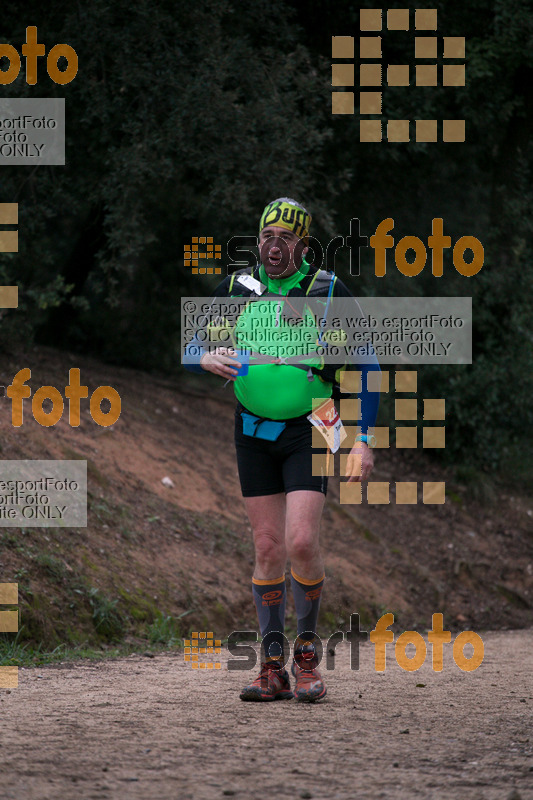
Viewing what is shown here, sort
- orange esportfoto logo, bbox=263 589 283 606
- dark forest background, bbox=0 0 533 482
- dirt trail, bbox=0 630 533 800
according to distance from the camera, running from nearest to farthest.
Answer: dirt trail, bbox=0 630 533 800 → orange esportfoto logo, bbox=263 589 283 606 → dark forest background, bbox=0 0 533 482

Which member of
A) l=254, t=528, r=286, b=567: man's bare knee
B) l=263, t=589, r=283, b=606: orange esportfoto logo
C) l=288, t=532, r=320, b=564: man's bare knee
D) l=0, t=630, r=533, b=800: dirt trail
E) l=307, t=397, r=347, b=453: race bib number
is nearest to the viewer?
l=0, t=630, r=533, b=800: dirt trail

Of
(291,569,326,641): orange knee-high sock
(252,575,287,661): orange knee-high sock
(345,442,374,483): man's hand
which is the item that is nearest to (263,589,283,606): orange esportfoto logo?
(252,575,287,661): orange knee-high sock

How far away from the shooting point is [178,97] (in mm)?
10836

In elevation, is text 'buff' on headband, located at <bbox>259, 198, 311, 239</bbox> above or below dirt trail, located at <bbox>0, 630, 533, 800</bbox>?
above

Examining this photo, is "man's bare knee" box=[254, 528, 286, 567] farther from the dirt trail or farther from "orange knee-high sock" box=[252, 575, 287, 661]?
the dirt trail

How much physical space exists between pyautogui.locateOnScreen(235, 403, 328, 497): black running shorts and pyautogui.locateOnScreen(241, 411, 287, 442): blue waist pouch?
3 cm

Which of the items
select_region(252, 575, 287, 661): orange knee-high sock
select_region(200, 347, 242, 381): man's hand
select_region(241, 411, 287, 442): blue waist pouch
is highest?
select_region(200, 347, 242, 381): man's hand

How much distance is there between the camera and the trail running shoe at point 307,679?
5.04m

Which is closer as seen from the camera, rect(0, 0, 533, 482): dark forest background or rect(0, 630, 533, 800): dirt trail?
rect(0, 630, 533, 800): dirt trail

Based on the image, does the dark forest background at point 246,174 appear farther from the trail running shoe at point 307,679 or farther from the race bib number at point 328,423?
the trail running shoe at point 307,679

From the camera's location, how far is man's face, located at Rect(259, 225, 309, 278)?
16.8ft

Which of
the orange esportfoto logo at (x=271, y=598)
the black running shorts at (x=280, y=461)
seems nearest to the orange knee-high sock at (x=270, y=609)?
the orange esportfoto logo at (x=271, y=598)

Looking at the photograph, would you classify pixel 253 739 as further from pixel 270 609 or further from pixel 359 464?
pixel 359 464

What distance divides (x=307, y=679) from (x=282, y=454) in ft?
3.77
